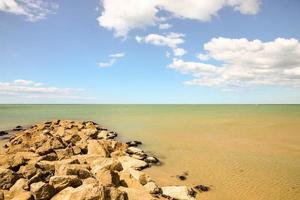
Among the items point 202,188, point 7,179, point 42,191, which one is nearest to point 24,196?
point 42,191

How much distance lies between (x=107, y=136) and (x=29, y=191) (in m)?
18.7

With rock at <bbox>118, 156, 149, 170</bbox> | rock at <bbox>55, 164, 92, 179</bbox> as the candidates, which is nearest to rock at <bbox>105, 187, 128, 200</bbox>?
rock at <bbox>55, 164, 92, 179</bbox>

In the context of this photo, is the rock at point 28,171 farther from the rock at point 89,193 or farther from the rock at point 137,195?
the rock at point 137,195

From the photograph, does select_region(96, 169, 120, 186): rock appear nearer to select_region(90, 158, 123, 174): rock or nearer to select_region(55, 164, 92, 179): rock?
select_region(55, 164, 92, 179): rock

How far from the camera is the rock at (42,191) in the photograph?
29.1 ft

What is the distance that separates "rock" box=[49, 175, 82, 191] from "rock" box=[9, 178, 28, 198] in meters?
0.98

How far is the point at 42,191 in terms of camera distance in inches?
353

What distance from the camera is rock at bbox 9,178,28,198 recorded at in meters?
9.29

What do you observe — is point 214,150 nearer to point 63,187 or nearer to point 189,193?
point 189,193

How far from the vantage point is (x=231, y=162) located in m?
18.3

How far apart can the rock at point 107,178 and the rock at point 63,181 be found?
93 cm

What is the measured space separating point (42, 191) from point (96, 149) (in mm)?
8135

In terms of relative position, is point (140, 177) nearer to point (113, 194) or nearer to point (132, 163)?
point (113, 194)

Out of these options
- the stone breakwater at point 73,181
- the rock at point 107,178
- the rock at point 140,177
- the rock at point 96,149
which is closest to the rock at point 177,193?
the stone breakwater at point 73,181
